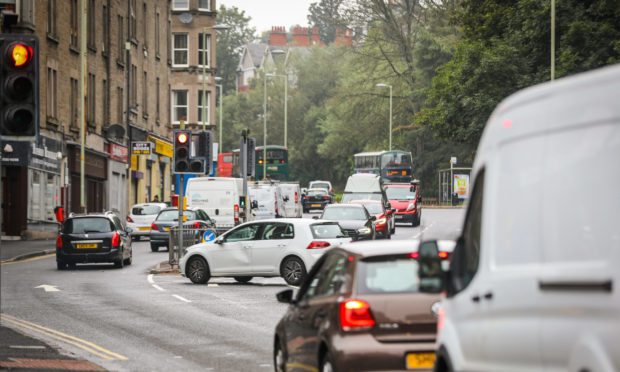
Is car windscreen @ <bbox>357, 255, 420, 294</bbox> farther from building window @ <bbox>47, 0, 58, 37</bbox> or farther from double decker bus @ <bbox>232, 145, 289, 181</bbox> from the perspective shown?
double decker bus @ <bbox>232, 145, 289, 181</bbox>

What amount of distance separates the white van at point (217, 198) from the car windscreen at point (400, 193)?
37.4 feet

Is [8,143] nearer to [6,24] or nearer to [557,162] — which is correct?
[6,24]

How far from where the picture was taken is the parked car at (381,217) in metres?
40.0

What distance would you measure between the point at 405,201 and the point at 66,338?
123 feet

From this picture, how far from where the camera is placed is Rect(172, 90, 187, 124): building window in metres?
78.0


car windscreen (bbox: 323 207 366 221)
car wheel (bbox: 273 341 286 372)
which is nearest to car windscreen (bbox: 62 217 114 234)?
car windscreen (bbox: 323 207 366 221)

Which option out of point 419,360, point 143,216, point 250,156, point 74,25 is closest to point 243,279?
point 250,156

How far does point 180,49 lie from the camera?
259 ft

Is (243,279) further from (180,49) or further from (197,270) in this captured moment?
(180,49)

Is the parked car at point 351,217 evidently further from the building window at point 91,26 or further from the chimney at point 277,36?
the chimney at point 277,36

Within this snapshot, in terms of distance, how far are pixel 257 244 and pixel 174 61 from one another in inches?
2250

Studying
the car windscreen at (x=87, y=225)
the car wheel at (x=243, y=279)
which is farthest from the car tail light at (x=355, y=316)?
the car windscreen at (x=87, y=225)

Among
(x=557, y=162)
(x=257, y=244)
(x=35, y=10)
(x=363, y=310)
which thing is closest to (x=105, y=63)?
(x=35, y=10)

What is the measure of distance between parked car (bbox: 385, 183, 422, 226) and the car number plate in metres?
42.5
